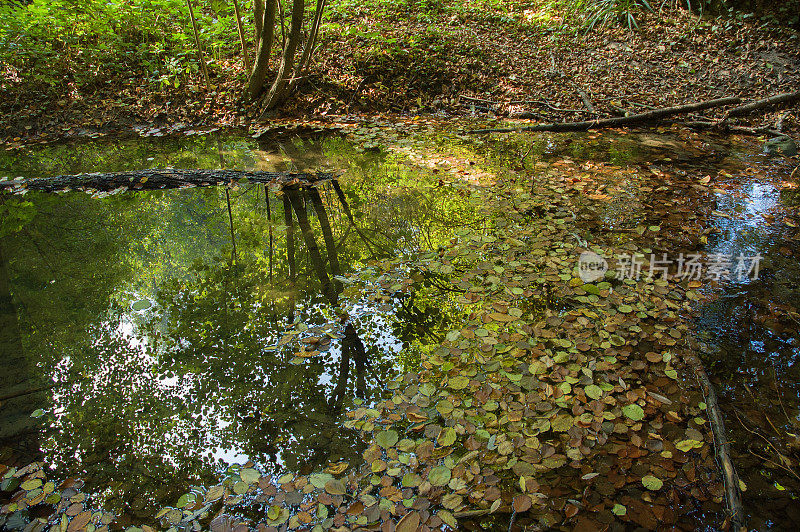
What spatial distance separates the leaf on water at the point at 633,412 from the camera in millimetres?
2180

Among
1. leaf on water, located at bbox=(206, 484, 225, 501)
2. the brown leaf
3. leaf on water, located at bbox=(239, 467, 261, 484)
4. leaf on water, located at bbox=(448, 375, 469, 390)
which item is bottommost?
leaf on water, located at bbox=(206, 484, 225, 501)

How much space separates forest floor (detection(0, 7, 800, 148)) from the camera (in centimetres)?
698

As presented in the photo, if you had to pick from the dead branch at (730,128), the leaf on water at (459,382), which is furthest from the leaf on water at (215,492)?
the dead branch at (730,128)

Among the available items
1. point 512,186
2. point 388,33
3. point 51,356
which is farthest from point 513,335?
point 388,33

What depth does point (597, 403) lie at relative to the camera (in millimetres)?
2250

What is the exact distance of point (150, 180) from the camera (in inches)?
191

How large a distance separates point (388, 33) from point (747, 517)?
907cm

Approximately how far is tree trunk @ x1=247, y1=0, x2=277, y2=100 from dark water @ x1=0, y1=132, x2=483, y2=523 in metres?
3.02

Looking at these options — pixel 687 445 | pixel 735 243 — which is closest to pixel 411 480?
pixel 687 445

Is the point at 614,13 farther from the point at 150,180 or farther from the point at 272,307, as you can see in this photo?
the point at 272,307

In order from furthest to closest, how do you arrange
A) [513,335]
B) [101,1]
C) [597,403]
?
[101,1] < [513,335] < [597,403]

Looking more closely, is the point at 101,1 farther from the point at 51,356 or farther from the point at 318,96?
the point at 51,356

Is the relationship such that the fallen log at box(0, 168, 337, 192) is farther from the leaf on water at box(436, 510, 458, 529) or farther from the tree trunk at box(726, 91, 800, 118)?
the tree trunk at box(726, 91, 800, 118)

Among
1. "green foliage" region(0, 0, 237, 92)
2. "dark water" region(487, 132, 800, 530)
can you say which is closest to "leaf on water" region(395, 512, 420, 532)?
"dark water" region(487, 132, 800, 530)
